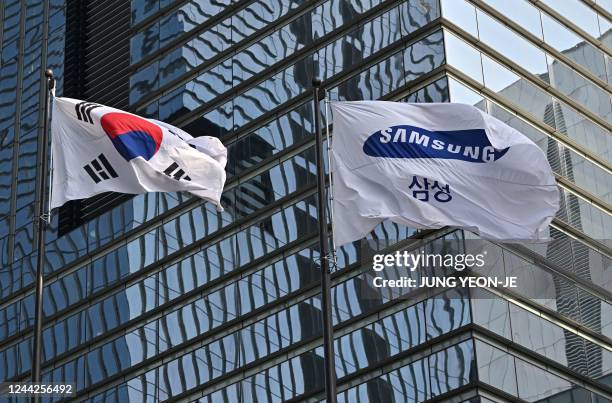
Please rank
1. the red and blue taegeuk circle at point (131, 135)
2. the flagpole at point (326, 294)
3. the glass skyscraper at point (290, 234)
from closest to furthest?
the flagpole at point (326, 294), the red and blue taegeuk circle at point (131, 135), the glass skyscraper at point (290, 234)

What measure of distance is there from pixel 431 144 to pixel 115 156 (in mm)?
6645

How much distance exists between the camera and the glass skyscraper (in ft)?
176

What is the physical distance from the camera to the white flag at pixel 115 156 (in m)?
37.3

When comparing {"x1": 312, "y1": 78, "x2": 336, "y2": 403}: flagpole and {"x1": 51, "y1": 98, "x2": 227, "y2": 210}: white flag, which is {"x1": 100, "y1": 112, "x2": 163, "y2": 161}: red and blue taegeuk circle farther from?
{"x1": 312, "y1": 78, "x2": 336, "y2": 403}: flagpole

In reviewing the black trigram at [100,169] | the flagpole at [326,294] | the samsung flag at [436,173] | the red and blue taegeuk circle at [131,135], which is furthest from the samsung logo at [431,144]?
the black trigram at [100,169]

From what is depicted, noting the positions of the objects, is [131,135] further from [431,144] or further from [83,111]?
[431,144]

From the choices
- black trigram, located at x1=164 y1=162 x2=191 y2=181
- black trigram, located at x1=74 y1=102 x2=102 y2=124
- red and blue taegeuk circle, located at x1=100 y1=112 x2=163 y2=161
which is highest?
black trigram, located at x1=74 y1=102 x2=102 y2=124

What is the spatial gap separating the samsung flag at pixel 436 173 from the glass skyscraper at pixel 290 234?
48.0ft

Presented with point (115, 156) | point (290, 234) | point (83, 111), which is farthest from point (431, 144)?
Result: point (290, 234)

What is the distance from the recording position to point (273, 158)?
6325cm

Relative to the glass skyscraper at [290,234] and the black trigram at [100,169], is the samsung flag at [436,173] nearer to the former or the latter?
the black trigram at [100,169]

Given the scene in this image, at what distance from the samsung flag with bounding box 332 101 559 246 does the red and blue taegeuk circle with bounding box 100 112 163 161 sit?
12.9 feet

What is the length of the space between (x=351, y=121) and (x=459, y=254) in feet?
56.2

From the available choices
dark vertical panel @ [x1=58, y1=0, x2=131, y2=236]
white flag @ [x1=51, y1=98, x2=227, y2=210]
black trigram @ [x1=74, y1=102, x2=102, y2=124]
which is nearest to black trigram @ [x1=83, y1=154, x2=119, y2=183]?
white flag @ [x1=51, y1=98, x2=227, y2=210]
